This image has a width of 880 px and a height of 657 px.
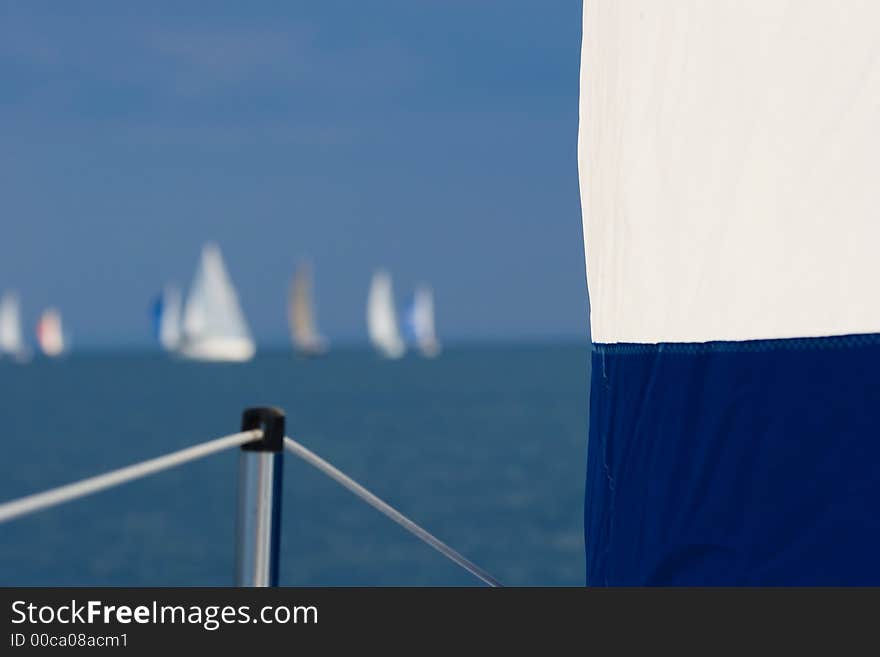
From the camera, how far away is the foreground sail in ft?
9.69

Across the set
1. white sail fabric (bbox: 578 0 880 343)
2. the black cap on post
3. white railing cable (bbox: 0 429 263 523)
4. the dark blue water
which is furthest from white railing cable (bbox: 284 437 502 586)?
the dark blue water

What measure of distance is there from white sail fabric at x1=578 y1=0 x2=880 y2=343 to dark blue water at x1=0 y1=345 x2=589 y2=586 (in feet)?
73.5

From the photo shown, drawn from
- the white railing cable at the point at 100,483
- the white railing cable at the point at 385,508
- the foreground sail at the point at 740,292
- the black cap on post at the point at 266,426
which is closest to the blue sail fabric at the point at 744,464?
the foreground sail at the point at 740,292

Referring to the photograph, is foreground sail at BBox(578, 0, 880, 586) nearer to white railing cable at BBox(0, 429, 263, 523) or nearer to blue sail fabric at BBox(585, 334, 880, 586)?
blue sail fabric at BBox(585, 334, 880, 586)

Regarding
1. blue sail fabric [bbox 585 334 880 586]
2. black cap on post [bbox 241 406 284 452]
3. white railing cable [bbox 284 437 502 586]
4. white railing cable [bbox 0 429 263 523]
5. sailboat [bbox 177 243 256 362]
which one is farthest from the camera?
sailboat [bbox 177 243 256 362]

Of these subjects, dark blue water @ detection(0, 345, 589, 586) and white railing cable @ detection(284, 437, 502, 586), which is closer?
white railing cable @ detection(284, 437, 502, 586)

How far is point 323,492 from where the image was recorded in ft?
134

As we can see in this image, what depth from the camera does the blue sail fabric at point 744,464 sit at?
2.93 metres

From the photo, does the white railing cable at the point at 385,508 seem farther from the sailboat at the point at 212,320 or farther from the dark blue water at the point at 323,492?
the sailboat at the point at 212,320

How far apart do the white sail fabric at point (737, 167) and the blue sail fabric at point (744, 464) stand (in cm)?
7

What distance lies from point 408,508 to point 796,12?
34320mm

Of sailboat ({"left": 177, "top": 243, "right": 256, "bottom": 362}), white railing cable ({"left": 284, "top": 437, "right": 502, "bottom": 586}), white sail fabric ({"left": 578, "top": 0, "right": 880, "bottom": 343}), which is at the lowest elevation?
white railing cable ({"left": 284, "top": 437, "right": 502, "bottom": 586})

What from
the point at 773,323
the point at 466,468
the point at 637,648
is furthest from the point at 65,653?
the point at 466,468

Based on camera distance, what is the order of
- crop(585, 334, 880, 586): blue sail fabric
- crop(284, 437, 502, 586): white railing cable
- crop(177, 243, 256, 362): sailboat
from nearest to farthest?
crop(585, 334, 880, 586): blue sail fabric
crop(284, 437, 502, 586): white railing cable
crop(177, 243, 256, 362): sailboat
